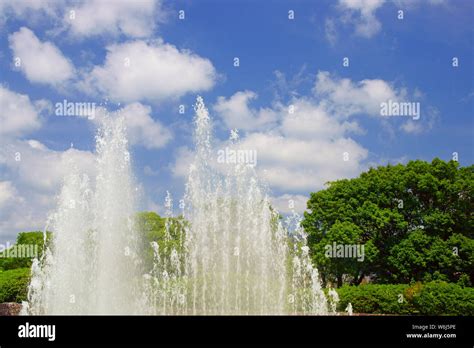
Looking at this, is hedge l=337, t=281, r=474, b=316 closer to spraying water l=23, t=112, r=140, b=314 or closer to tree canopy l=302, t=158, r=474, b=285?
tree canopy l=302, t=158, r=474, b=285

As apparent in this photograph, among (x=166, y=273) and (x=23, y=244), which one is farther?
(x=23, y=244)

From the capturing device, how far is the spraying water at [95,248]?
1900 cm

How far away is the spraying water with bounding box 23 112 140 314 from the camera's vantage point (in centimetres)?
1900

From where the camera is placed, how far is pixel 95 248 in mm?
19422

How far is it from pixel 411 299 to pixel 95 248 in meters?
15.8

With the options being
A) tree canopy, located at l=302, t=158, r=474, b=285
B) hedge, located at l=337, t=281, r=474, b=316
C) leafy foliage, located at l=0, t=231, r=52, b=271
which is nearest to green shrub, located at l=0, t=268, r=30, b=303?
hedge, located at l=337, t=281, r=474, b=316

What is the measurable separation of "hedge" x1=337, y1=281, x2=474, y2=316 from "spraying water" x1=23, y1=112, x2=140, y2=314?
12177mm

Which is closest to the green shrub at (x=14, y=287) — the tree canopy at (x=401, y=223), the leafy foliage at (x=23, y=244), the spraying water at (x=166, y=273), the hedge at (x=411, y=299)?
the spraying water at (x=166, y=273)

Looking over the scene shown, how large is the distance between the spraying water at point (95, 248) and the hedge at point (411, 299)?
1218 cm

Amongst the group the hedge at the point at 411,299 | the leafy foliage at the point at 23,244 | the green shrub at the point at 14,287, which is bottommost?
the hedge at the point at 411,299

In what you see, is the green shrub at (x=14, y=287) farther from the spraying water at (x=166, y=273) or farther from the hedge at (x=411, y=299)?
the hedge at (x=411, y=299)

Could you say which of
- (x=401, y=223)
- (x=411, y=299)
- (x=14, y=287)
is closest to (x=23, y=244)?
(x=14, y=287)

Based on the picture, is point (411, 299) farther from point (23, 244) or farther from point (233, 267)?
point (23, 244)
